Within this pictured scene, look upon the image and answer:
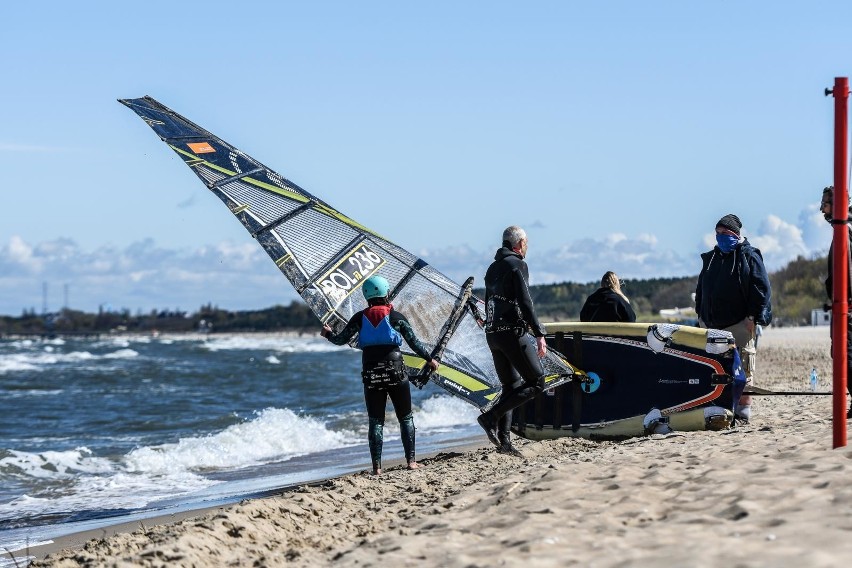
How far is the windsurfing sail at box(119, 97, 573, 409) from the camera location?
8.62 meters

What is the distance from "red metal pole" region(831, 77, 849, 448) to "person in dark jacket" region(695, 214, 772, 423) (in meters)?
2.36

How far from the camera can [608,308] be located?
9.26 m

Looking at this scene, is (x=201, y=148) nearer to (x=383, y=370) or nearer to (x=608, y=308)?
(x=383, y=370)

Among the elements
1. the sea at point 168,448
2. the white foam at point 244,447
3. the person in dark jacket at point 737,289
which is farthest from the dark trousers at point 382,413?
the white foam at point 244,447

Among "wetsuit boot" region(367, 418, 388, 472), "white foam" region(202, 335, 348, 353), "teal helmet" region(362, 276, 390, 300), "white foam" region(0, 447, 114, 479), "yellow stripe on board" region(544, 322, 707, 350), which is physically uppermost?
"teal helmet" region(362, 276, 390, 300)

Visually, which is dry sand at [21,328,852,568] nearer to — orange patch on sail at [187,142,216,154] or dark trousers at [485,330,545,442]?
dark trousers at [485,330,545,442]

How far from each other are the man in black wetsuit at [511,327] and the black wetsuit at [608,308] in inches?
65.3

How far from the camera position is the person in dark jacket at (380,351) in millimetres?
7441

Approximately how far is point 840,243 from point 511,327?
262 centimetres

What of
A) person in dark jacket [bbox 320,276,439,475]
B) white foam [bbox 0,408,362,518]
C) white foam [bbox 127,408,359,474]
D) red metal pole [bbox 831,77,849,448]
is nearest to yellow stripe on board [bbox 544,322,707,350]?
person in dark jacket [bbox 320,276,439,475]

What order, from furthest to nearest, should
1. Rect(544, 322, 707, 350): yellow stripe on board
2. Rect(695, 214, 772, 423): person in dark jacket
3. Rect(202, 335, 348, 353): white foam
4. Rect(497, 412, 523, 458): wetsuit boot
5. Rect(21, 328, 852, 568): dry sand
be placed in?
1. Rect(202, 335, 348, 353): white foam
2. Rect(544, 322, 707, 350): yellow stripe on board
3. Rect(695, 214, 772, 423): person in dark jacket
4. Rect(497, 412, 523, 458): wetsuit boot
5. Rect(21, 328, 852, 568): dry sand

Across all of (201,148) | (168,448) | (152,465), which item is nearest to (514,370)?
(201,148)

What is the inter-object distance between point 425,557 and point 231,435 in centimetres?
999

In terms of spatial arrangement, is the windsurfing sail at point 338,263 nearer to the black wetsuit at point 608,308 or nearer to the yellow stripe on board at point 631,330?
the yellow stripe on board at point 631,330
